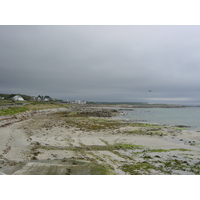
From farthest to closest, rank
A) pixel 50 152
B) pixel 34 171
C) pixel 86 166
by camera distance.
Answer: pixel 50 152
pixel 86 166
pixel 34 171

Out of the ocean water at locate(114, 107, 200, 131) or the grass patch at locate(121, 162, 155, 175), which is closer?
the grass patch at locate(121, 162, 155, 175)

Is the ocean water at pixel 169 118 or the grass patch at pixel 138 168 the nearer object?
the grass patch at pixel 138 168

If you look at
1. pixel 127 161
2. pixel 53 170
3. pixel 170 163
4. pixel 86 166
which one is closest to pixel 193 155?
pixel 170 163

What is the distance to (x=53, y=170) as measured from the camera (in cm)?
612

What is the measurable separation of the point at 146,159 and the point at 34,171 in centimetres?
584

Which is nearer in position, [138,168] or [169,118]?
[138,168]

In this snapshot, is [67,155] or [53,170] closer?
[53,170]

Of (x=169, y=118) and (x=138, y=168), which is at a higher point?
(x=138, y=168)

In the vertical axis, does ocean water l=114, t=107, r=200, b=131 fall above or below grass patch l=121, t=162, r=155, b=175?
below

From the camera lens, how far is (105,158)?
842 centimetres

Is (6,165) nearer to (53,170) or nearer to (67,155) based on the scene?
(53,170)

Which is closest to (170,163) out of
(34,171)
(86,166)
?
(86,166)

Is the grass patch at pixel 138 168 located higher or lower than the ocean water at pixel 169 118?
higher

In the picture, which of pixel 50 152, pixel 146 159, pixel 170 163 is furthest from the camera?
pixel 50 152
